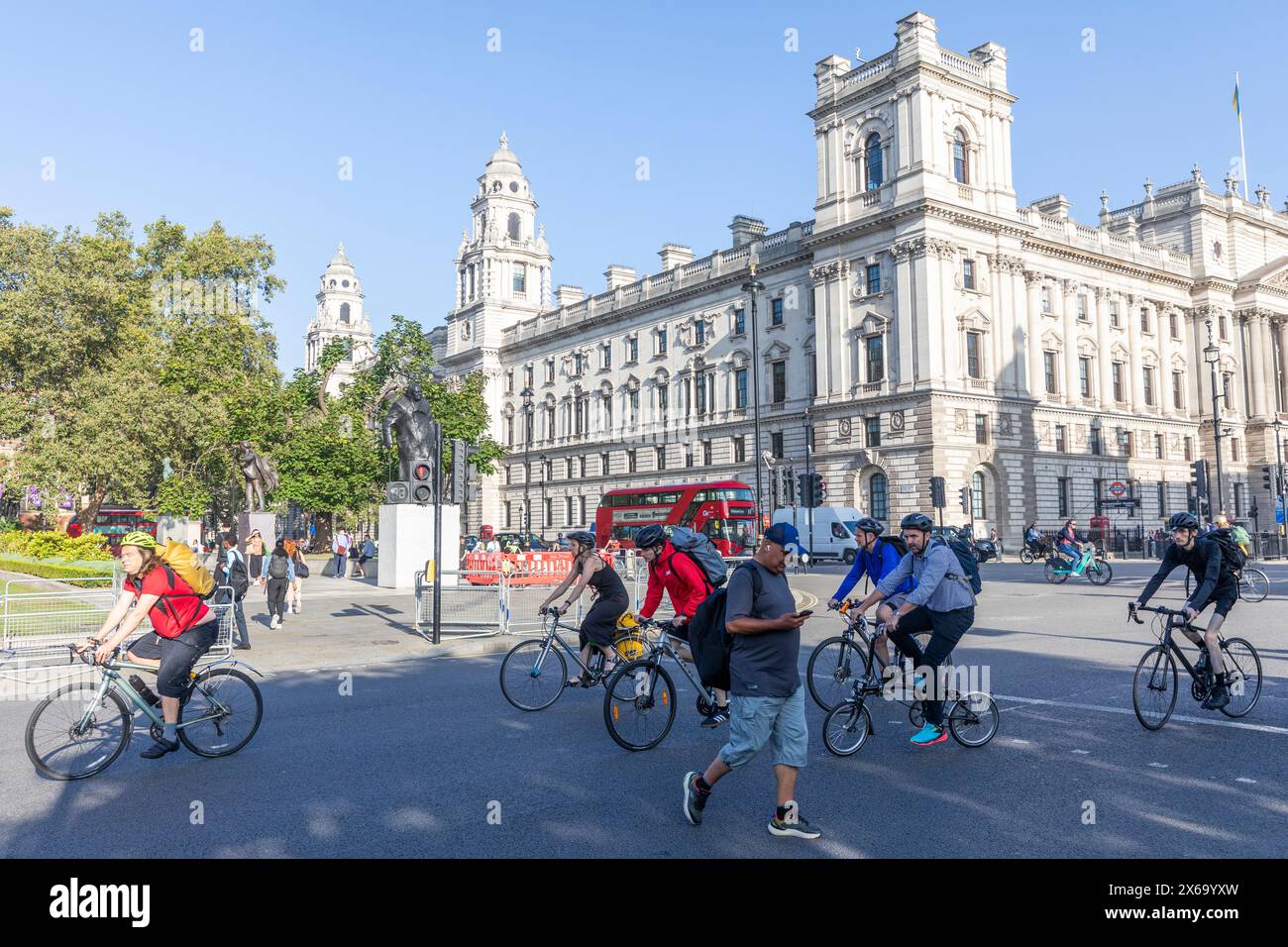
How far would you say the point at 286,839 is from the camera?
560cm

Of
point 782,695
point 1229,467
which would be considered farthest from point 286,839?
point 1229,467

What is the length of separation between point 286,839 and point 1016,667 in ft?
30.4

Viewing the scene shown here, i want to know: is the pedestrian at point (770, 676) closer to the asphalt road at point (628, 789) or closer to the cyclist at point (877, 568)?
the asphalt road at point (628, 789)

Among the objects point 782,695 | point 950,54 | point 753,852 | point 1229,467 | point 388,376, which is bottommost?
point 753,852

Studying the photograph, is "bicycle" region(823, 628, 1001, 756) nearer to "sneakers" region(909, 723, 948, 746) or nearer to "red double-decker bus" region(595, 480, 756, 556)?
"sneakers" region(909, 723, 948, 746)

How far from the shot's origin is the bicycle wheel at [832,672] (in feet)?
30.2

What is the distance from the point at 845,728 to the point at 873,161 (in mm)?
50204

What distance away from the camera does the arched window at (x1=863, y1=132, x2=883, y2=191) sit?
172ft

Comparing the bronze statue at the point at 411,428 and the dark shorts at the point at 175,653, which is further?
the bronze statue at the point at 411,428

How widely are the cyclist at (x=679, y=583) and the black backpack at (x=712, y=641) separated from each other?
178cm

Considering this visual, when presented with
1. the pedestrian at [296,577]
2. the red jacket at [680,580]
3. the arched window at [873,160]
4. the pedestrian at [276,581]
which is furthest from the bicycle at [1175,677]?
the arched window at [873,160]

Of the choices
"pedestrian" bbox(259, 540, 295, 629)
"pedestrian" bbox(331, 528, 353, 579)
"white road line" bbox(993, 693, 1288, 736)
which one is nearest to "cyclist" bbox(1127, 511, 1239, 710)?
"white road line" bbox(993, 693, 1288, 736)
